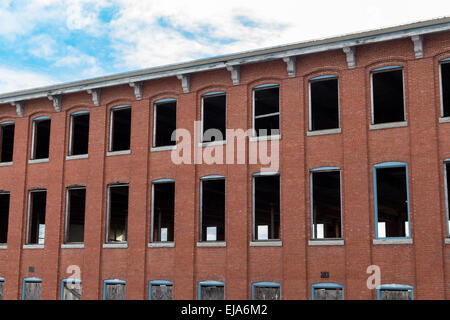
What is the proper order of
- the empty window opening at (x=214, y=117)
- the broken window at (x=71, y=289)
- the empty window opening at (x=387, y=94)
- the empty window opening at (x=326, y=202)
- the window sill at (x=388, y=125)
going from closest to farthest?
the window sill at (x=388, y=125)
the empty window opening at (x=387, y=94)
the empty window opening at (x=214, y=117)
the empty window opening at (x=326, y=202)
the broken window at (x=71, y=289)

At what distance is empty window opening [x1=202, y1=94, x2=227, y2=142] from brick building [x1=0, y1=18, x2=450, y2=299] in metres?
0.07

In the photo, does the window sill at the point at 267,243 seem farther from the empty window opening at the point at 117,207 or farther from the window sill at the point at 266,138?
the empty window opening at the point at 117,207

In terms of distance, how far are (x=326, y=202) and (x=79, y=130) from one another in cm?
1300

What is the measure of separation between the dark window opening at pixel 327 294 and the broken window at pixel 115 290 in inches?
312

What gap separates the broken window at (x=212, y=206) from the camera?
23453mm

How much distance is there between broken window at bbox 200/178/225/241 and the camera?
76.9 feet

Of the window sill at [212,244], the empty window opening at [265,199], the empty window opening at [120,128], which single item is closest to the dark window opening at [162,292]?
the window sill at [212,244]

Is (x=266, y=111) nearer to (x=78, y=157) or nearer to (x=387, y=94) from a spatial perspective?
(x=387, y=94)

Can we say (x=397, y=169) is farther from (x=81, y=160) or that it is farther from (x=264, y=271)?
Result: (x=81, y=160)

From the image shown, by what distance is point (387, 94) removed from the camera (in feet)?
71.2

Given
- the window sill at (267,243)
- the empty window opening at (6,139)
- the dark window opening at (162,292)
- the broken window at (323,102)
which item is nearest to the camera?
the window sill at (267,243)

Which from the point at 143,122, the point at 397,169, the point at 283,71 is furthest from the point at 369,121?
the point at 143,122

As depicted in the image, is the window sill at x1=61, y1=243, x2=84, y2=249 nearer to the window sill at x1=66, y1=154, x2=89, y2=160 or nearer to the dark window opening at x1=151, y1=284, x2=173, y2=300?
the window sill at x1=66, y1=154, x2=89, y2=160

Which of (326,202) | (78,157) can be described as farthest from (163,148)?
(326,202)
